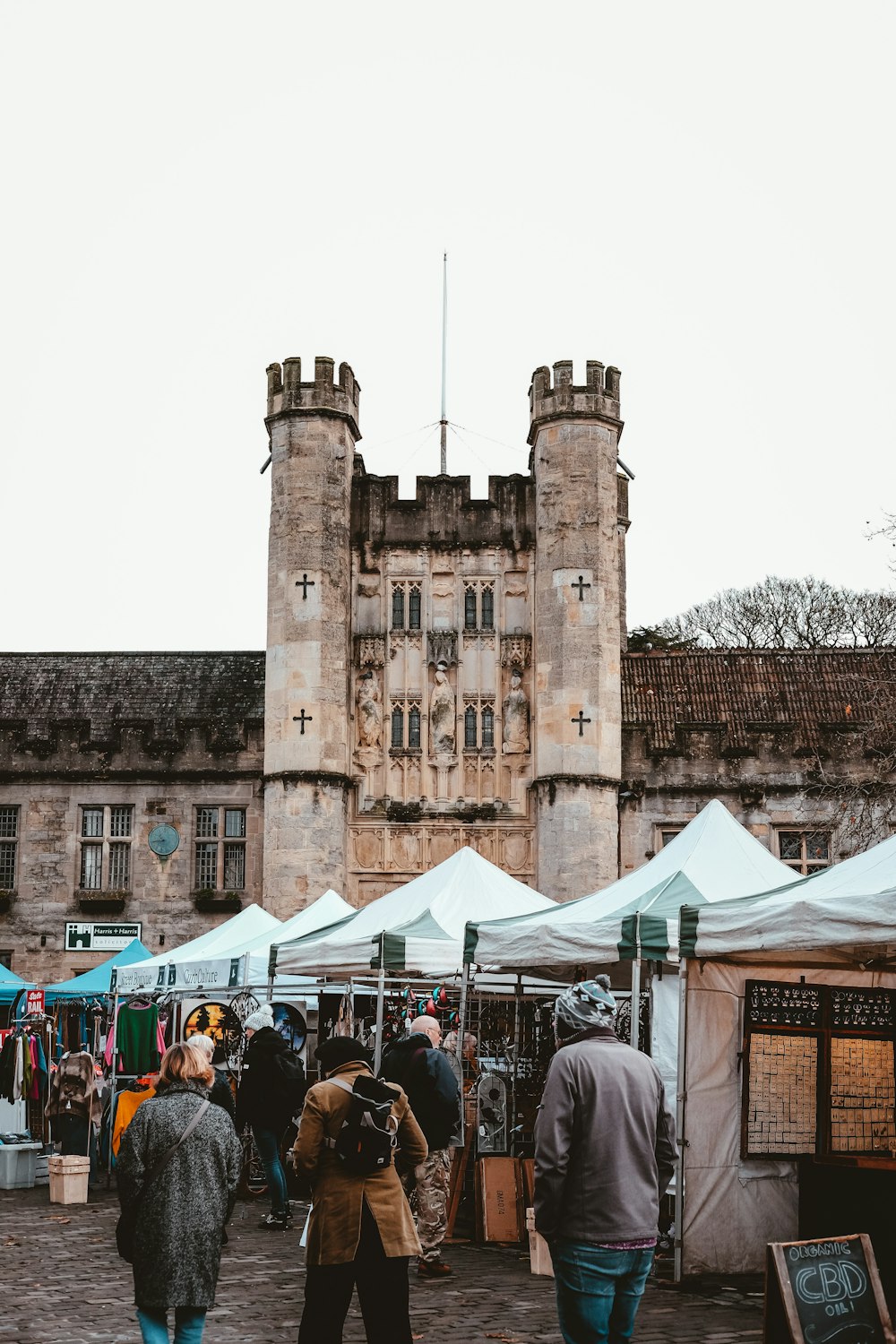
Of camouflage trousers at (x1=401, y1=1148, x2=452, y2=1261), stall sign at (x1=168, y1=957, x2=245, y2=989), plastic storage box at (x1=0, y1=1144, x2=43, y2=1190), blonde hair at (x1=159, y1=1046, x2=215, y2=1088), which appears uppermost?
blonde hair at (x1=159, y1=1046, x2=215, y2=1088)

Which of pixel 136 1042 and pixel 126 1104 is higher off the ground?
pixel 136 1042

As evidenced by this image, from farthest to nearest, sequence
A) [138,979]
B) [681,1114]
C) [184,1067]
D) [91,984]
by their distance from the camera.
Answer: [91,984]
[138,979]
[681,1114]
[184,1067]

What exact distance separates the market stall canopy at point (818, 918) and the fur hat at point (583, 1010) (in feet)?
10.2

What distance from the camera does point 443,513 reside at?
29297 mm

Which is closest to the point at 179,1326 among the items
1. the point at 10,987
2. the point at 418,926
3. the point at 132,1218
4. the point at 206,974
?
the point at 132,1218

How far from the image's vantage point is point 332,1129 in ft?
21.1

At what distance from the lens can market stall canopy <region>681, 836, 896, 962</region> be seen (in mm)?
8859

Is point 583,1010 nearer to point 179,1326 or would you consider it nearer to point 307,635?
point 179,1326

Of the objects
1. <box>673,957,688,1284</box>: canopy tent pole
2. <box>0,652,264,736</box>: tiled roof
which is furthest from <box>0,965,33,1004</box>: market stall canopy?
<box>673,957,688,1284</box>: canopy tent pole

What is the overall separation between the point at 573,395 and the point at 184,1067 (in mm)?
23523

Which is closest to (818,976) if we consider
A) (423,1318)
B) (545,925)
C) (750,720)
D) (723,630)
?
(545,925)

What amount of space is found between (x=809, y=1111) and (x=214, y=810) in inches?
797

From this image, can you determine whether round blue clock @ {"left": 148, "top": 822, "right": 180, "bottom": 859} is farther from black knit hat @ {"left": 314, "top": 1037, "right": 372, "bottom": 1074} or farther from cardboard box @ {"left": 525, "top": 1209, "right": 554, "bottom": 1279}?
black knit hat @ {"left": 314, "top": 1037, "right": 372, "bottom": 1074}

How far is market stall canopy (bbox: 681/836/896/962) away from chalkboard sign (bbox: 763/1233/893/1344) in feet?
7.14
